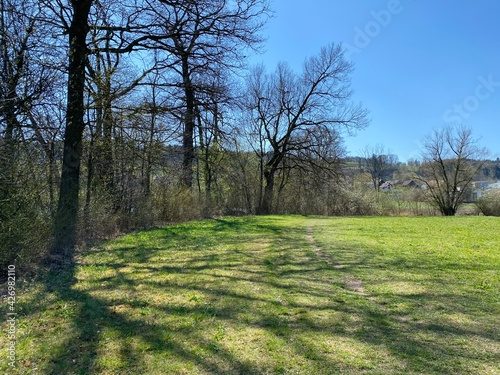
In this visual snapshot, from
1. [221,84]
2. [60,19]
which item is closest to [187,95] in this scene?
[221,84]

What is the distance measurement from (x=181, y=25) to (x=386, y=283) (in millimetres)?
8810

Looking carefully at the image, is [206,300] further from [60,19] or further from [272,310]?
[60,19]

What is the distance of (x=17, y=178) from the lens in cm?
586

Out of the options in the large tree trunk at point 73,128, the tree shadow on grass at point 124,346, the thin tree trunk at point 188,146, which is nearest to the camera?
the tree shadow on grass at point 124,346

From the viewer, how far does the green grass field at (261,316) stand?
9.31 feet

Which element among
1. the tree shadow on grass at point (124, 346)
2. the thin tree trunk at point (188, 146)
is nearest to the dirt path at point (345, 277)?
the tree shadow on grass at point (124, 346)

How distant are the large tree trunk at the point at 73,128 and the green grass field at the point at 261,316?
1267 mm

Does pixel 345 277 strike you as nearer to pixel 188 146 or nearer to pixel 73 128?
pixel 73 128

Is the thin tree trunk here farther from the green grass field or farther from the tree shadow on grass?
the tree shadow on grass

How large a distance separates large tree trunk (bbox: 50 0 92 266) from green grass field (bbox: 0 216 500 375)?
127 centimetres

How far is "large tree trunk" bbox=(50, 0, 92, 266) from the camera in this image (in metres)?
7.73

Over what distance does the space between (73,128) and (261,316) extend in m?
6.93

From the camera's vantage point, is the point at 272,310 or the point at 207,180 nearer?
the point at 272,310

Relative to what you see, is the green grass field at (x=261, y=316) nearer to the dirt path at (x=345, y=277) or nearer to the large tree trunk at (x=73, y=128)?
the dirt path at (x=345, y=277)
